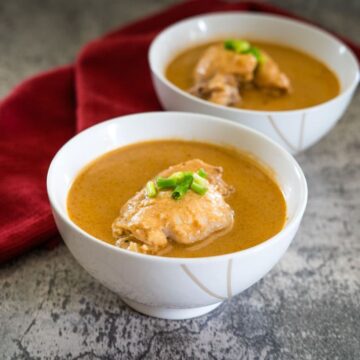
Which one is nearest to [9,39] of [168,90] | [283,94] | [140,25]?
[140,25]

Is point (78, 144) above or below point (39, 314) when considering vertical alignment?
above

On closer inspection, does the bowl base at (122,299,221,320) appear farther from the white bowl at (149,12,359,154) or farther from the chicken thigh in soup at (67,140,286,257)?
the white bowl at (149,12,359,154)

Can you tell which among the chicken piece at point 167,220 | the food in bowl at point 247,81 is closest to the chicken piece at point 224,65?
the food in bowl at point 247,81

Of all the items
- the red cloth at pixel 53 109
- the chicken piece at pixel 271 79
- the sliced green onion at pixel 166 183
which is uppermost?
the sliced green onion at pixel 166 183

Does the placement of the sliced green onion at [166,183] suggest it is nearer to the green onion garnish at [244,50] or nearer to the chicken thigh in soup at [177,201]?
the chicken thigh in soup at [177,201]

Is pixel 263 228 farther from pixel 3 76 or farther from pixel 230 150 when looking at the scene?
pixel 3 76

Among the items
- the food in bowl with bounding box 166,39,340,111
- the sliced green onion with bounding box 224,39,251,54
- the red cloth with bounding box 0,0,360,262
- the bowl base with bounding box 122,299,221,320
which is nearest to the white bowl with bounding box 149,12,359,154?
the food in bowl with bounding box 166,39,340,111
